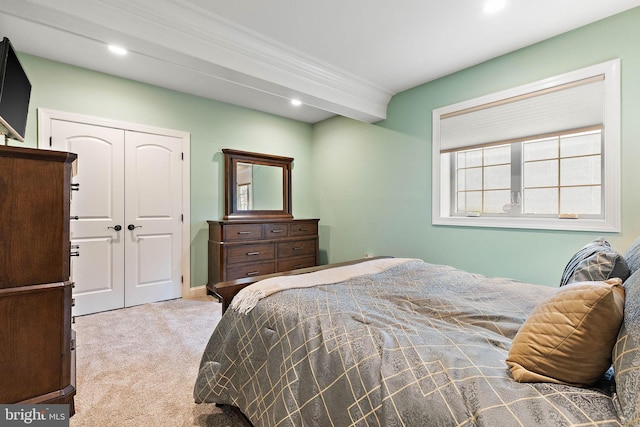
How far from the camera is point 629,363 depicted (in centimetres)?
67

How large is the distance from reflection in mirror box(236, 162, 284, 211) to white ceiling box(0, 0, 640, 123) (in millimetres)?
1345

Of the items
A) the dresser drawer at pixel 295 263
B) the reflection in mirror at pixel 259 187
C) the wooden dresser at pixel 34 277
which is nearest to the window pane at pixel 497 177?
the dresser drawer at pixel 295 263

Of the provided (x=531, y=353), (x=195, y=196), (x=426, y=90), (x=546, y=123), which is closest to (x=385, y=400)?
(x=531, y=353)

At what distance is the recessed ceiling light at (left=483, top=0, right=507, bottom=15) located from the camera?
86.4 inches

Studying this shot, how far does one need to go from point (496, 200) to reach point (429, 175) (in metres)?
0.74

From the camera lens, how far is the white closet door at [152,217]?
11.5ft

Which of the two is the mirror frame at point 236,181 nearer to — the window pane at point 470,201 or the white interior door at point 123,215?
the white interior door at point 123,215

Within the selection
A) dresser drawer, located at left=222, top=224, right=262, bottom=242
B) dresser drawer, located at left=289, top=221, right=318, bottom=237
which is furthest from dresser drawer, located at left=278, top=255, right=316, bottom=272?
dresser drawer, located at left=222, top=224, right=262, bottom=242

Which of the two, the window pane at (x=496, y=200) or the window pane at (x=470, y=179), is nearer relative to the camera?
the window pane at (x=496, y=200)

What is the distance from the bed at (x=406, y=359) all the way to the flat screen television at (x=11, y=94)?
6.30 ft

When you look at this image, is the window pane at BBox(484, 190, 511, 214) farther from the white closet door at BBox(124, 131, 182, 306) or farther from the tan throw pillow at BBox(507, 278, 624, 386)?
Answer: the white closet door at BBox(124, 131, 182, 306)

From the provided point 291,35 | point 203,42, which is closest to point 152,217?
point 203,42

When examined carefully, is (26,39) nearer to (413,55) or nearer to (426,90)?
(413,55)

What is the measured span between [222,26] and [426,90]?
2.29 meters
